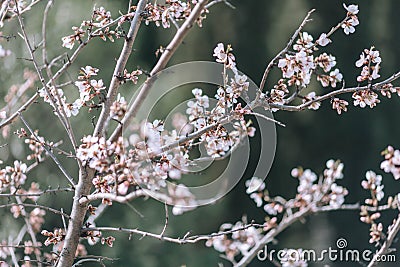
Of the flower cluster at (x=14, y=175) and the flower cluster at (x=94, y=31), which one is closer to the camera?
the flower cluster at (x=94, y=31)

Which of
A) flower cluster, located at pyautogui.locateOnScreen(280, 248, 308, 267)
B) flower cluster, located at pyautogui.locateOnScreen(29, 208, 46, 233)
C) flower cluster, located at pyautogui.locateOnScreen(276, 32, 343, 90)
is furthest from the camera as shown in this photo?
flower cluster, located at pyautogui.locateOnScreen(29, 208, 46, 233)

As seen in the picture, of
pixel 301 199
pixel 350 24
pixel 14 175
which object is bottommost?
pixel 301 199

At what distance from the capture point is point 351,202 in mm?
5695

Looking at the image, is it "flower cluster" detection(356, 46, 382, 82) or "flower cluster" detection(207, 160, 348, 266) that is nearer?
"flower cluster" detection(356, 46, 382, 82)

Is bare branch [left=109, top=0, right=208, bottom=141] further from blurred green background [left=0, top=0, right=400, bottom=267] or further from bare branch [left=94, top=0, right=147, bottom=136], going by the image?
blurred green background [left=0, top=0, right=400, bottom=267]

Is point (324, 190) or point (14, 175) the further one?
point (324, 190)

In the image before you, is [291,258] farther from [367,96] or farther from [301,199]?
[367,96]

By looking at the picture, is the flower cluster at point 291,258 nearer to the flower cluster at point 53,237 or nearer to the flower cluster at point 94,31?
the flower cluster at point 53,237

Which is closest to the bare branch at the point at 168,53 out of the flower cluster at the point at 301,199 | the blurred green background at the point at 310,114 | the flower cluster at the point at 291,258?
the flower cluster at the point at 301,199

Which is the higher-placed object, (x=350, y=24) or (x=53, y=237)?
(x=350, y=24)

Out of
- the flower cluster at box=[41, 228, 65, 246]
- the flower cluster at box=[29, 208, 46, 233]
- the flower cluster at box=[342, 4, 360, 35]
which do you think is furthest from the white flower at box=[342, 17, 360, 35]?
the flower cluster at box=[29, 208, 46, 233]

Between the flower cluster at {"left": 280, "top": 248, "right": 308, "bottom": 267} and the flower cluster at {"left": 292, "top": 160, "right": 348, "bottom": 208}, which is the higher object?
the flower cluster at {"left": 292, "top": 160, "right": 348, "bottom": 208}

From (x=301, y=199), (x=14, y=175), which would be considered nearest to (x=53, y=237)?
(x=14, y=175)

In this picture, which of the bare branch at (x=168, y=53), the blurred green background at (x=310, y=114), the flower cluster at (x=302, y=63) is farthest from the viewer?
the blurred green background at (x=310, y=114)
